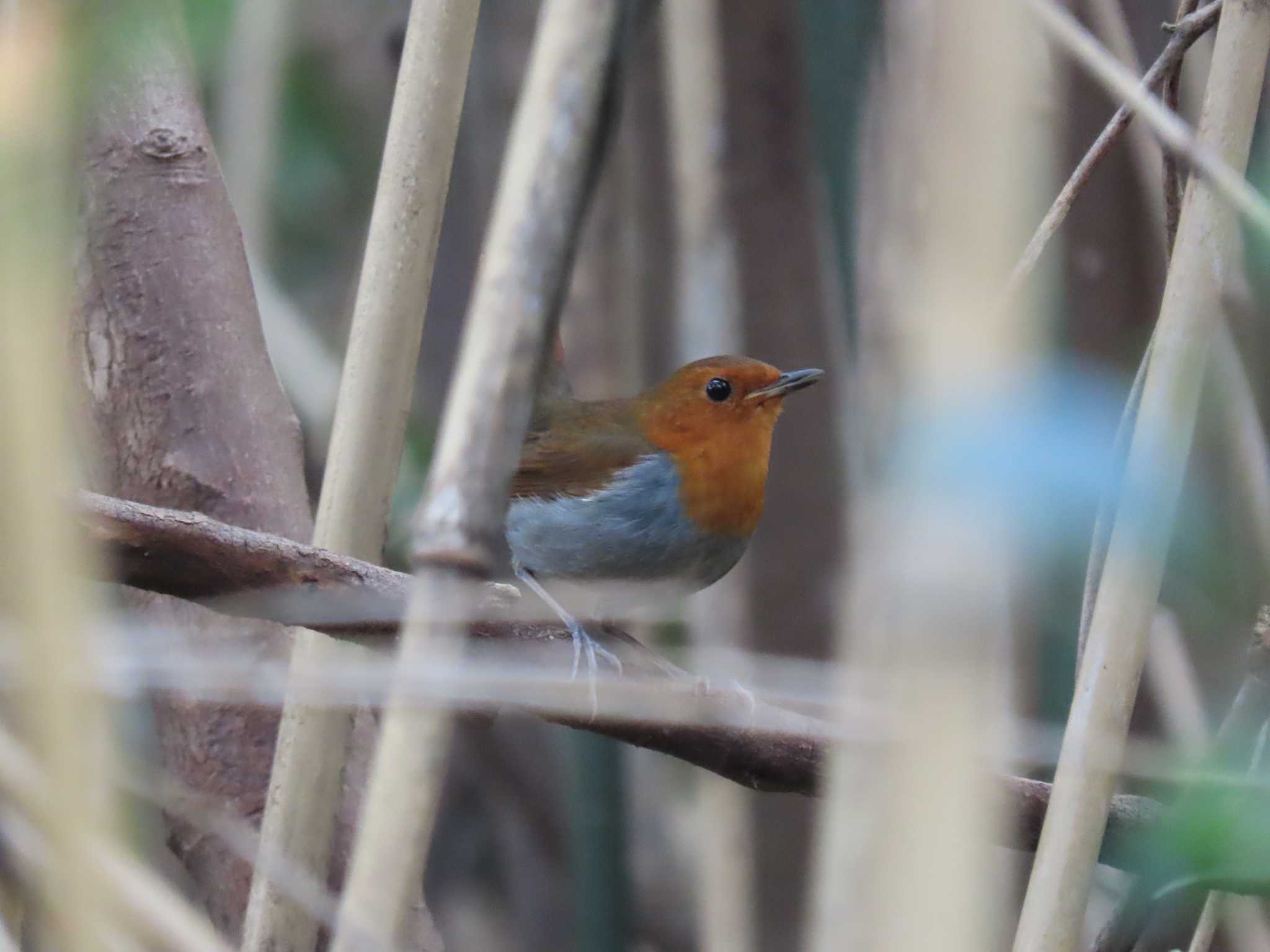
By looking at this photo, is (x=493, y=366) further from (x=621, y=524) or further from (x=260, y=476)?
(x=621, y=524)

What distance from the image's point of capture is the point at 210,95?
2348 millimetres

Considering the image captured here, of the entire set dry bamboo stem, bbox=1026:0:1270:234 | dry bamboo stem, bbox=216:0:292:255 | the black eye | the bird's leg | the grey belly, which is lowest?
the bird's leg

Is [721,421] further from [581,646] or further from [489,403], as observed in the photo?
[489,403]

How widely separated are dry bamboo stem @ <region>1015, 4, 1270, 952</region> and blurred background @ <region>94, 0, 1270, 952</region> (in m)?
0.06

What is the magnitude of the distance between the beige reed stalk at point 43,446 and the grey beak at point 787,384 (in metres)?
1.61

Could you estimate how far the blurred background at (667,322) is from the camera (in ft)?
4.85

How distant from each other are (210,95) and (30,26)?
1923mm

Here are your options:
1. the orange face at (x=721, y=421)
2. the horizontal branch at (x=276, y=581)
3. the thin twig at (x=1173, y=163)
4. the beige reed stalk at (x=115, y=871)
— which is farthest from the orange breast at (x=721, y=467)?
the beige reed stalk at (x=115, y=871)

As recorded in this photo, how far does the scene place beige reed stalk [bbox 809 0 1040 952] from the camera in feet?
1.52

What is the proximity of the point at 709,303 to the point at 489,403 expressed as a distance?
5.18ft

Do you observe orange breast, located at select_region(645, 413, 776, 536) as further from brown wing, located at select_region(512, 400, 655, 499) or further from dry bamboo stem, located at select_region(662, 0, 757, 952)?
dry bamboo stem, located at select_region(662, 0, 757, 952)

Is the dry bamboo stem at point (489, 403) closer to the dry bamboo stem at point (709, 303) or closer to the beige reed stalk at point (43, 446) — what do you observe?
the beige reed stalk at point (43, 446)

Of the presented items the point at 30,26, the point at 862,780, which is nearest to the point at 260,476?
the point at 30,26

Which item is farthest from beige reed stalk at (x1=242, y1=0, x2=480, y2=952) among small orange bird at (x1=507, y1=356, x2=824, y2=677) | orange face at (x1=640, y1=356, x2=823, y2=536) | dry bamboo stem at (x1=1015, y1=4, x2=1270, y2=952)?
orange face at (x1=640, y1=356, x2=823, y2=536)
